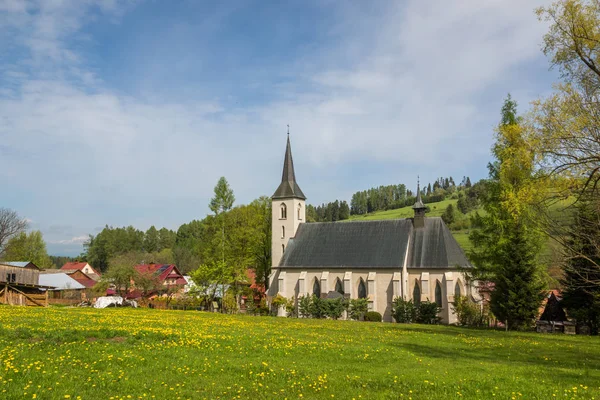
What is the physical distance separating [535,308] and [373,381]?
2511 centimetres

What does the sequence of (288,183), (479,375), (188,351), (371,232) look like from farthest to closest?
(288,183) → (371,232) → (188,351) → (479,375)

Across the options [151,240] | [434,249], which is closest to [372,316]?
[434,249]

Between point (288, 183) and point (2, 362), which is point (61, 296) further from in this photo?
point (2, 362)

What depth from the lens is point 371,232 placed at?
49.2 meters

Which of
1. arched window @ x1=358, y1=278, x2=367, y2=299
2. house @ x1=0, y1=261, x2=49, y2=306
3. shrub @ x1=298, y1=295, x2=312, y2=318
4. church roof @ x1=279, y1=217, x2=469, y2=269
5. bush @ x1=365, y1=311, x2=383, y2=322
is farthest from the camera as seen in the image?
arched window @ x1=358, y1=278, x2=367, y2=299

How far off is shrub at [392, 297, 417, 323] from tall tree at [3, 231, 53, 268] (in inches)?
2808

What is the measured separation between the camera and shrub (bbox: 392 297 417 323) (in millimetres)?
39000

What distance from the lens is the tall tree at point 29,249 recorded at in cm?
8406

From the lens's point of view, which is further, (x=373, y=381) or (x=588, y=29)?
(x=588, y=29)

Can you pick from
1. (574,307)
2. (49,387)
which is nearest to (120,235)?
(574,307)

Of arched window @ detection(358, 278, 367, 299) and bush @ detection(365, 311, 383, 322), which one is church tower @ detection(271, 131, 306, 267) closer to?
arched window @ detection(358, 278, 367, 299)

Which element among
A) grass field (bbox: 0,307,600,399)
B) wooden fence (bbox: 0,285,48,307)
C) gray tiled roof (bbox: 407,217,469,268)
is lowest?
wooden fence (bbox: 0,285,48,307)

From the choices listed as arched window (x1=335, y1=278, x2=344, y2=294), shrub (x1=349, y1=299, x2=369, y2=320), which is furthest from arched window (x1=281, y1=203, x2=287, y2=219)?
shrub (x1=349, y1=299, x2=369, y2=320)

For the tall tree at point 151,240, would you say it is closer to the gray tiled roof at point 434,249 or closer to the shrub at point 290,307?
the shrub at point 290,307
